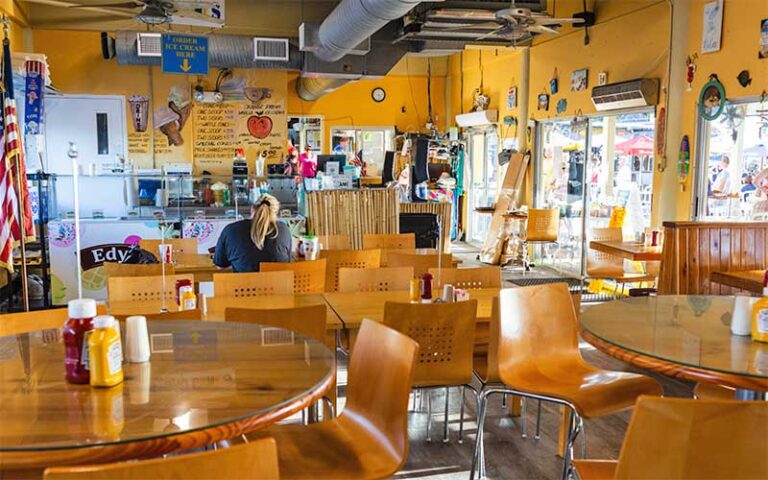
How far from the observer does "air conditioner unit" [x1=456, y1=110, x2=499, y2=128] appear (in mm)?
11281

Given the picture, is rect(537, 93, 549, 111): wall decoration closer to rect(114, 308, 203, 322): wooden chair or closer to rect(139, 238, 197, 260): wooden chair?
rect(139, 238, 197, 260): wooden chair

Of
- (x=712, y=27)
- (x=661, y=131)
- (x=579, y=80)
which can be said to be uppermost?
(x=712, y=27)

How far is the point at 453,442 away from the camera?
3832 millimetres

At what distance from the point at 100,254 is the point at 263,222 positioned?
111 inches

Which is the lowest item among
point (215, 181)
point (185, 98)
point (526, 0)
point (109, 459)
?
point (109, 459)

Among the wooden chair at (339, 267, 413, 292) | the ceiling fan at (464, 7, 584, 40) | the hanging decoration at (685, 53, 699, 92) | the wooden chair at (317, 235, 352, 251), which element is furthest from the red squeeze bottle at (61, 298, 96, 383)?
the hanging decoration at (685, 53, 699, 92)

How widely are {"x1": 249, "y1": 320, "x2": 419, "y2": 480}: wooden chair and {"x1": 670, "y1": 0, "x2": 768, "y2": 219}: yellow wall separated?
15.9 ft

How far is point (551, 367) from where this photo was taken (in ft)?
10.2

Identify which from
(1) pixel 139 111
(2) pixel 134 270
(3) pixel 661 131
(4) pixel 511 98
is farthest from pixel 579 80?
(2) pixel 134 270

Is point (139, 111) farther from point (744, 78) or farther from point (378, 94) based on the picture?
point (744, 78)

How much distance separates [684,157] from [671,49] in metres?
1.08

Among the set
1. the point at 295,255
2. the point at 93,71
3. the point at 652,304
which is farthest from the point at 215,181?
the point at 652,304

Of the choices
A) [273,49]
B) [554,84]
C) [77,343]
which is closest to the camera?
[77,343]

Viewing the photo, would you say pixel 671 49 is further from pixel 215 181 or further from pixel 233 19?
pixel 233 19
